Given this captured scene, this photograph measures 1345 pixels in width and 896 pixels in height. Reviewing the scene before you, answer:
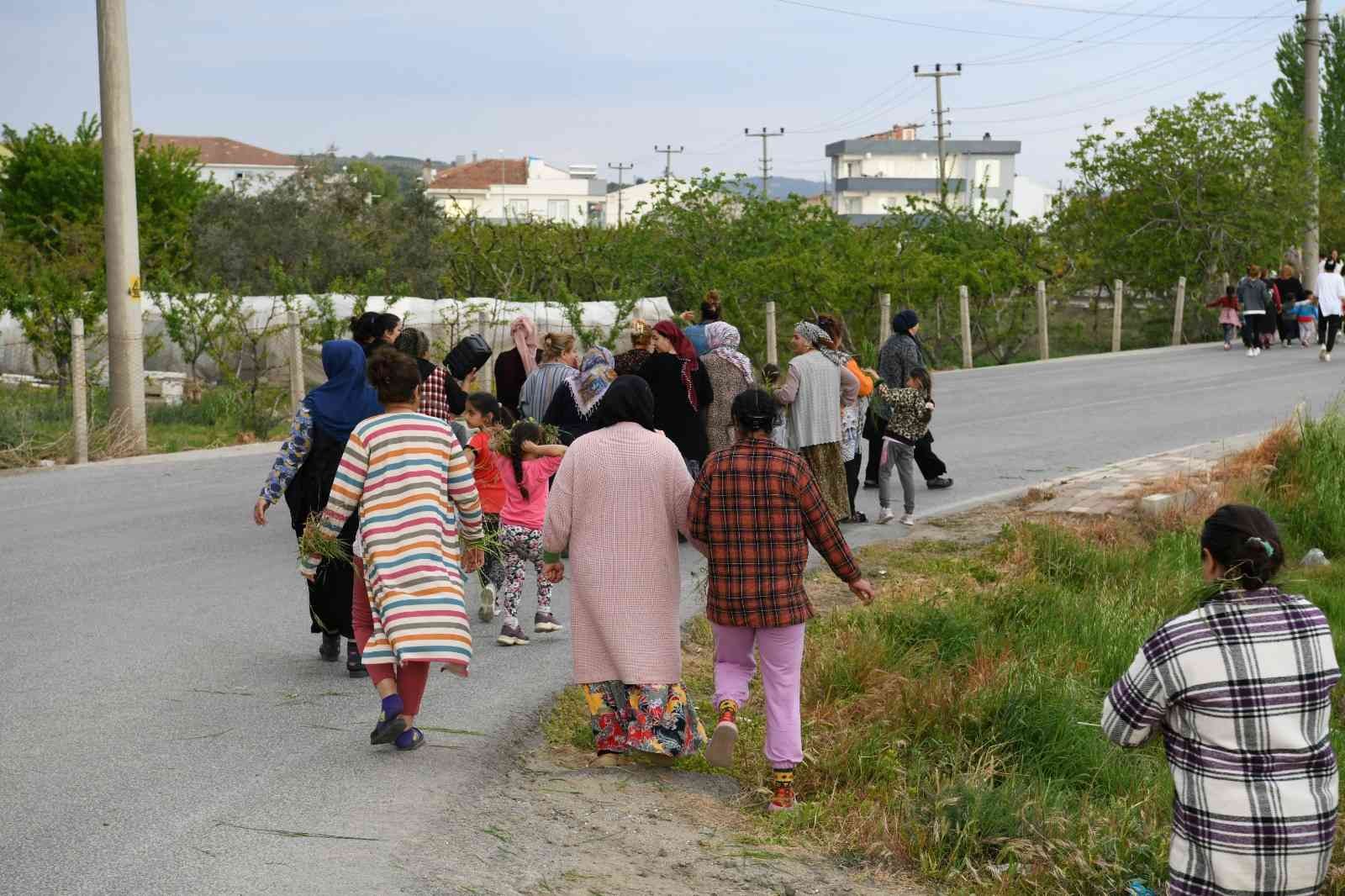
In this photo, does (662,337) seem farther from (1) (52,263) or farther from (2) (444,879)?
(1) (52,263)

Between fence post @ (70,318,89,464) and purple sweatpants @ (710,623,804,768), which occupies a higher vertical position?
fence post @ (70,318,89,464)

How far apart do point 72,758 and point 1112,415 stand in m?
16.3

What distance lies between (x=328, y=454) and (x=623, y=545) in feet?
7.38

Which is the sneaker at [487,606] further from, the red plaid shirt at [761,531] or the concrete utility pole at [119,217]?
the concrete utility pole at [119,217]

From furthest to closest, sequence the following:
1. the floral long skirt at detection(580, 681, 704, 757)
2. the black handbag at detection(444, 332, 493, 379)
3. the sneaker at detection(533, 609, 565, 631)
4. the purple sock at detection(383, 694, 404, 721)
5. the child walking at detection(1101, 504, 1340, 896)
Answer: the black handbag at detection(444, 332, 493, 379) → the sneaker at detection(533, 609, 565, 631) → the purple sock at detection(383, 694, 404, 721) → the floral long skirt at detection(580, 681, 704, 757) → the child walking at detection(1101, 504, 1340, 896)

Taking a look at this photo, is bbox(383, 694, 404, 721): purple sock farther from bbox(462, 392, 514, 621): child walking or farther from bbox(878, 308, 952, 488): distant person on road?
bbox(878, 308, 952, 488): distant person on road

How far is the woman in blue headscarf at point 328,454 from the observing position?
8.12 m

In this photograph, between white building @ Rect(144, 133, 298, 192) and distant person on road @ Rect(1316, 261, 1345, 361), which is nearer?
distant person on road @ Rect(1316, 261, 1345, 361)

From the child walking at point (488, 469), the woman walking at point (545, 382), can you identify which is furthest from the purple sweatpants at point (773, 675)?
the woman walking at point (545, 382)

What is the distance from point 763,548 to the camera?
656 cm

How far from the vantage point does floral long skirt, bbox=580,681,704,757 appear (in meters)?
6.88

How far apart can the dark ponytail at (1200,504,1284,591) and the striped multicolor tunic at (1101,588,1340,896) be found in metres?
0.06

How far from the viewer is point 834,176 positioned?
6516 inches

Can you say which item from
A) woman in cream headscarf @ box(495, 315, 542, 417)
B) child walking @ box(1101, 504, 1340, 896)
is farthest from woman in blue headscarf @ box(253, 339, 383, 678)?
child walking @ box(1101, 504, 1340, 896)
